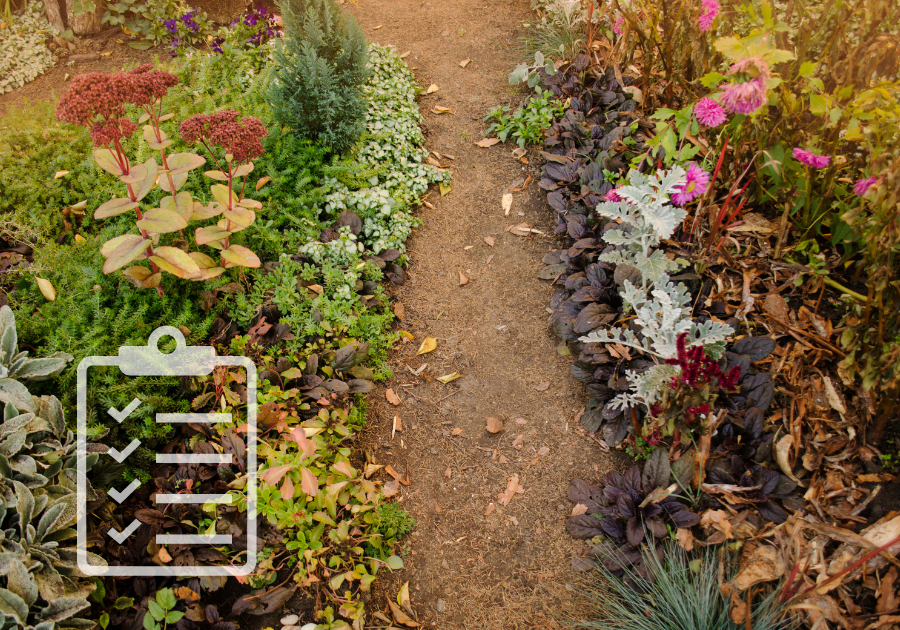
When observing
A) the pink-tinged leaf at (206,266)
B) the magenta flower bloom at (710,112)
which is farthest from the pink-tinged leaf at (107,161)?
the magenta flower bloom at (710,112)

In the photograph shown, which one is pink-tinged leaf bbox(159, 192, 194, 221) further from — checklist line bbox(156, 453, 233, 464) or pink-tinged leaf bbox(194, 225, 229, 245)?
checklist line bbox(156, 453, 233, 464)

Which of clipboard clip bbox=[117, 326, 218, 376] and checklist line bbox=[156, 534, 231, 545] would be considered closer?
checklist line bbox=[156, 534, 231, 545]

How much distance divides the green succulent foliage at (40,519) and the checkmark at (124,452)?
8cm

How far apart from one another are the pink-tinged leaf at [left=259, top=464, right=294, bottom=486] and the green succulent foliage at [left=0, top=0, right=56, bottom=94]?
5.62 meters

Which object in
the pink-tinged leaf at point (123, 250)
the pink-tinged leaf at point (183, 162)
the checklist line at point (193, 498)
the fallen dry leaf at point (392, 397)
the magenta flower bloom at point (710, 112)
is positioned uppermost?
the magenta flower bloom at point (710, 112)

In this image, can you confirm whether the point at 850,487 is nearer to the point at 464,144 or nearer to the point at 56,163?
the point at 464,144

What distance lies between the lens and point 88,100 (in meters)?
2.45

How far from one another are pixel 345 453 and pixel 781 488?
2.19 meters

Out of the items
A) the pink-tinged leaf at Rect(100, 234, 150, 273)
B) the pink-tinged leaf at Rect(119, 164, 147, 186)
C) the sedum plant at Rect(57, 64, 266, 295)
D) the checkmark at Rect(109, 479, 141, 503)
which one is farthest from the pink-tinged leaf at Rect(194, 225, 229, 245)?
the checkmark at Rect(109, 479, 141, 503)

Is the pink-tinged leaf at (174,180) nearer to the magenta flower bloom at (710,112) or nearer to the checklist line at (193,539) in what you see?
the checklist line at (193,539)

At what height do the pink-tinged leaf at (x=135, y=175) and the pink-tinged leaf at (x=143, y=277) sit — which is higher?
the pink-tinged leaf at (x=135, y=175)

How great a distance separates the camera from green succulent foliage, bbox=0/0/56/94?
5266mm

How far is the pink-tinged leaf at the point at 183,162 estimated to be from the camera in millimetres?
2818

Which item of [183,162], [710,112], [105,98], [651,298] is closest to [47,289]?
[183,162]
